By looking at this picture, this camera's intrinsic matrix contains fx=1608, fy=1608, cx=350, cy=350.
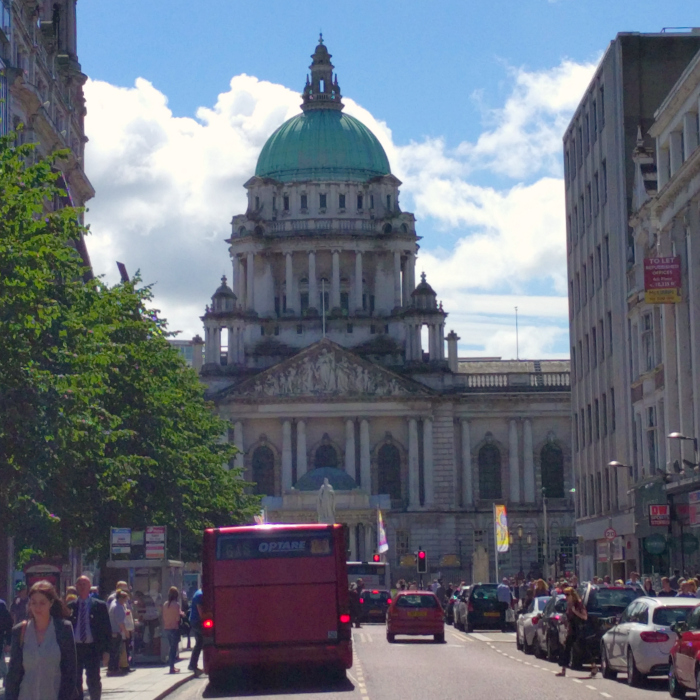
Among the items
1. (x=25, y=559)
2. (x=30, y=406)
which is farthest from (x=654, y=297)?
(x=30, y=406)

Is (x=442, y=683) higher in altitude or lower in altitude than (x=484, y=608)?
lower

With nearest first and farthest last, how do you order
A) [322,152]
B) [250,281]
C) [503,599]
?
[503,599]
[250,281]
[322,152]

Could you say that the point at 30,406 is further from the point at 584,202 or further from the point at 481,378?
the point at 481,378

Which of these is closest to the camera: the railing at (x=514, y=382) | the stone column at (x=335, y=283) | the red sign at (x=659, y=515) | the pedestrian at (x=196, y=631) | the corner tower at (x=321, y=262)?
the pedestrian at (x=196, y=631)

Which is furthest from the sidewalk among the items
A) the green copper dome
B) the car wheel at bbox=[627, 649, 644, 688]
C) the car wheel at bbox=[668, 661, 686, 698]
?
the green copper dome

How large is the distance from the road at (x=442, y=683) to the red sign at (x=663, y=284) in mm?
11484

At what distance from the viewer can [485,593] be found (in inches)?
2149

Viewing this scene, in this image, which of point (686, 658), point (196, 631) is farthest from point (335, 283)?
point (686, 658)

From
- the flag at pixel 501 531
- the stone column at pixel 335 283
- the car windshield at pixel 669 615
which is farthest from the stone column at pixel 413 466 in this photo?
the car windshield at pixel 669 615

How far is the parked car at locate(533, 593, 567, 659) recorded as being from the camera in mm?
32969

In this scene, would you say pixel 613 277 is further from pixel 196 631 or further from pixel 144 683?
pixel 144 683

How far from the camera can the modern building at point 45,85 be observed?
51.2m

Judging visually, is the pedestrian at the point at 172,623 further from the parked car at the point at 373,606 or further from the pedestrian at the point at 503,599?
the parked car at the point at 373,606

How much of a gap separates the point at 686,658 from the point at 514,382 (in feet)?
289
